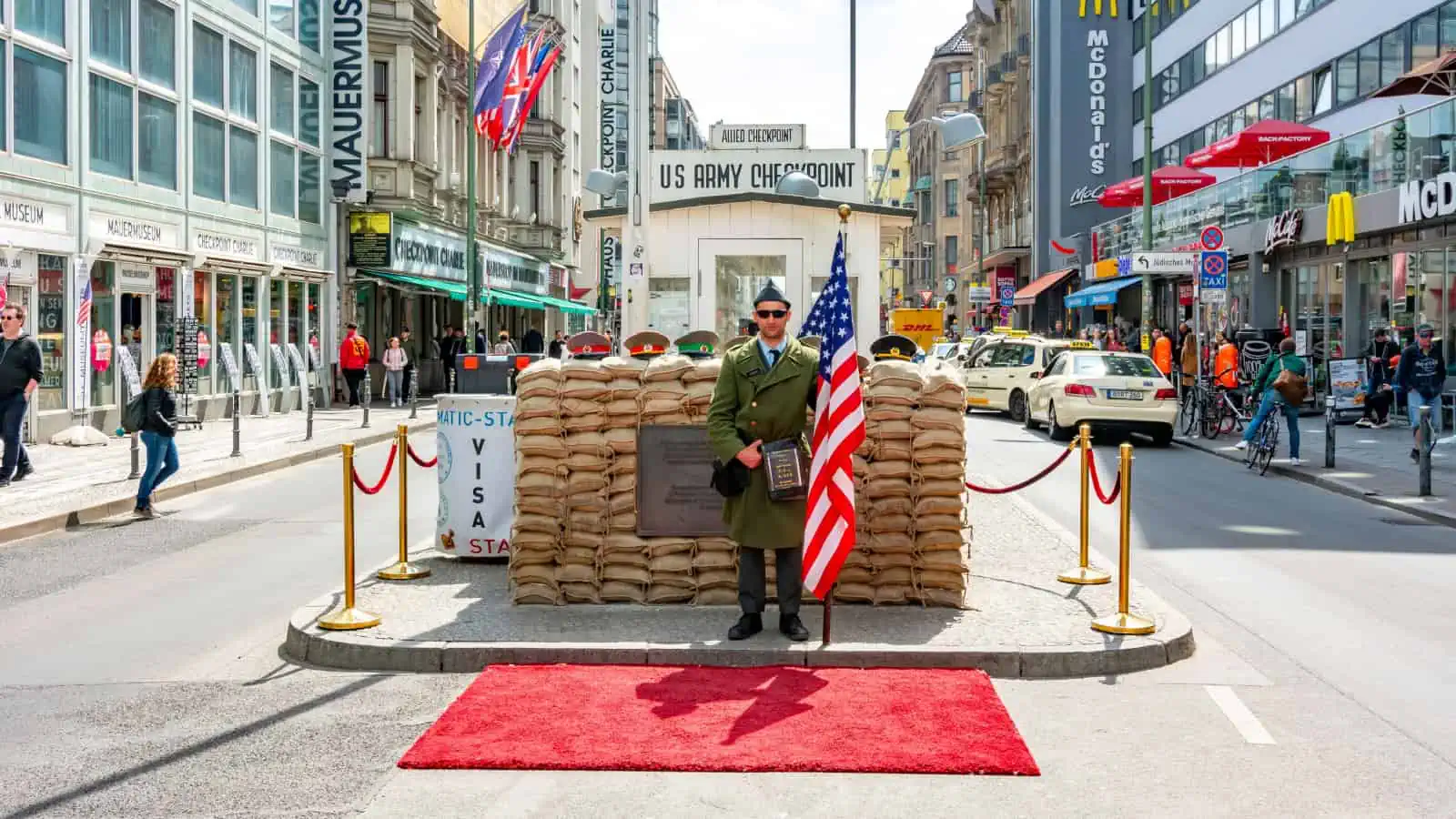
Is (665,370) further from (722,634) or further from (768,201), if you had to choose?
(768,201)

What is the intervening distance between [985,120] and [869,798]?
76.1 meters

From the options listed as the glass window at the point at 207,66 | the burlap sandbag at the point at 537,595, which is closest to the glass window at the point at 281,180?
the glass window at the point at 207,66

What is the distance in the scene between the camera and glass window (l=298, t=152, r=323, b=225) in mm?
33281

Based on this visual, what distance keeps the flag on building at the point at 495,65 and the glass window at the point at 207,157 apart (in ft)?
30.0

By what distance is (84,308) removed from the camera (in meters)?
22.6

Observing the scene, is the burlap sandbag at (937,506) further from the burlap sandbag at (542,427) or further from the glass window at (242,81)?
the glass window at (242,81)

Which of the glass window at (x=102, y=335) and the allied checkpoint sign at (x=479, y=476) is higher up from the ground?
the glass window at (x=102, y=335)

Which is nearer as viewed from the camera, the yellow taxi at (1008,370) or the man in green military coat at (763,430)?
the man in green military coat at (763,430)

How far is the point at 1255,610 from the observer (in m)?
9.68

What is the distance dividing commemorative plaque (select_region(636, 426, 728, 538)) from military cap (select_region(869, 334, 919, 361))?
4.67ft

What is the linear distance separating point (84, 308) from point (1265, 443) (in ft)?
55.9

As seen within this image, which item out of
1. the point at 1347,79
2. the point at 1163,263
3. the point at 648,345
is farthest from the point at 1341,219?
the point at 648,345

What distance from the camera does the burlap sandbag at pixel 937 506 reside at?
9.05 m

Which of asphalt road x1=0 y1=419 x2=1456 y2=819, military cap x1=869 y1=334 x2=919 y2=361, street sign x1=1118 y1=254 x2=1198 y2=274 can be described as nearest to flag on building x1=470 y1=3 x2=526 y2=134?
street sign x1=1118 y1=254 x2=1198 y2=274
